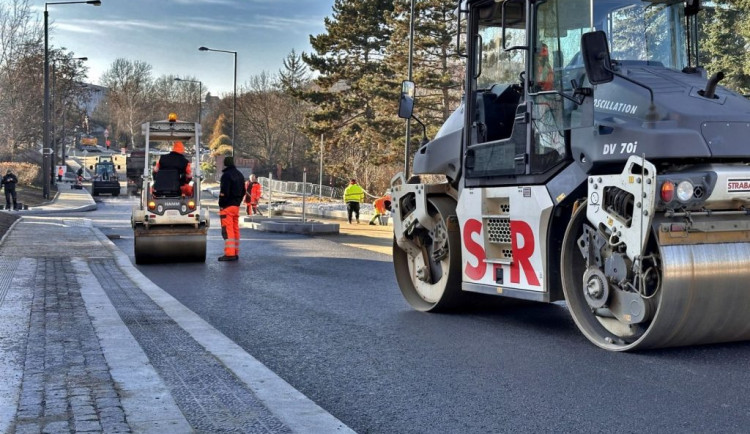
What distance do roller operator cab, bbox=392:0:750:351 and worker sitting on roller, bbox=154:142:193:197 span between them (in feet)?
22.1

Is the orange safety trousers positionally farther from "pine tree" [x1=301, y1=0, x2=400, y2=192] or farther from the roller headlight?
"pine tree" [x1=301, y1=0, x2=400, y2=192]

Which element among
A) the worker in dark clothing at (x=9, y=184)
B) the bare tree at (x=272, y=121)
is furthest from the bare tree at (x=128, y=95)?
the worker in dark clothing at (x=9, y=184)

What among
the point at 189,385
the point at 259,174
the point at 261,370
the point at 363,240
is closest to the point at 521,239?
the point at 261,370

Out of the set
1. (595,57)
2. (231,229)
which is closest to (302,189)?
(231,229)

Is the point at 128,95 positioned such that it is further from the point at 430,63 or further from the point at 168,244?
the point at 168,244

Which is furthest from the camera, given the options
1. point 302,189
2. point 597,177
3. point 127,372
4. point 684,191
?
point 302,189

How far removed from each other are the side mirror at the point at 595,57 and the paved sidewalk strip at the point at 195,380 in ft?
11.2

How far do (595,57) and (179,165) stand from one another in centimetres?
954

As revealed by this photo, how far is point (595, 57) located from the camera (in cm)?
636

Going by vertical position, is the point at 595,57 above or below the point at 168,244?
above

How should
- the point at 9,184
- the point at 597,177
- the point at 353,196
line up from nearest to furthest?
the point at 597,177 < the point at 353,196 < the point at 9,184

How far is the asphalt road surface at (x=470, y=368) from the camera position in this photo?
4.68m

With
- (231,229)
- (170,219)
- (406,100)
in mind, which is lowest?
(231,229)

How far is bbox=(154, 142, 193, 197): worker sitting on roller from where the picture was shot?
14.4 m
